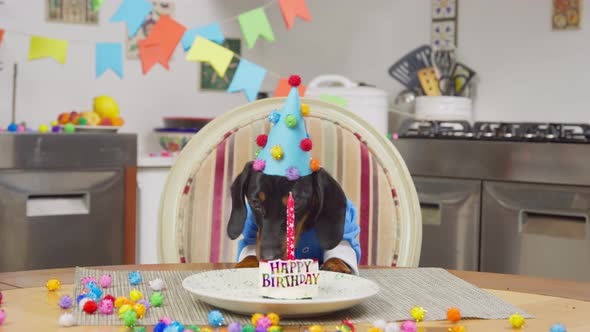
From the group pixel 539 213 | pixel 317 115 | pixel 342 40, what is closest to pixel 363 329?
pixel 317 115

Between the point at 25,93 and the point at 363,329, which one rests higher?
the point at 25,93

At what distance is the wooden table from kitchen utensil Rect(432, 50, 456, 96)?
2.16 metres

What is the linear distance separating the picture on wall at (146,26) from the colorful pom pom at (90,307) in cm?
285

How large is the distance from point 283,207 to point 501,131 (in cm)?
204

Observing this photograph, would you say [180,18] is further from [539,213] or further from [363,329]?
[363,329]


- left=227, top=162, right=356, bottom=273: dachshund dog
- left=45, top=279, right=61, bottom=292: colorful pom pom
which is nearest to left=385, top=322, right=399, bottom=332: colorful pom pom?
left=227, top=162, right=356, bottom=273: dachshund dog

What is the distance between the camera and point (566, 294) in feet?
3.74

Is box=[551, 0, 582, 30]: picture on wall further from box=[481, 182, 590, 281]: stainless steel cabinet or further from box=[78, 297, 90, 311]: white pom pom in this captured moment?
box=[78, 297, 90, 311]: white pom pom

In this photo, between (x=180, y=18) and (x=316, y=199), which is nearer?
(x=316, y=199)

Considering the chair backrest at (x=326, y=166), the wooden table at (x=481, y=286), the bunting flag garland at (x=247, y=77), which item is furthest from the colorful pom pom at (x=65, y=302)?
the bunting flag garland at (x=247, y=77)

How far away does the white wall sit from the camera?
3342 mm

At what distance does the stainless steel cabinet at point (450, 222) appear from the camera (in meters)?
2.89

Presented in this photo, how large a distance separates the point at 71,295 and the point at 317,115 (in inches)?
29.0

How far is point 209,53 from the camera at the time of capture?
Result: 8.76ft
